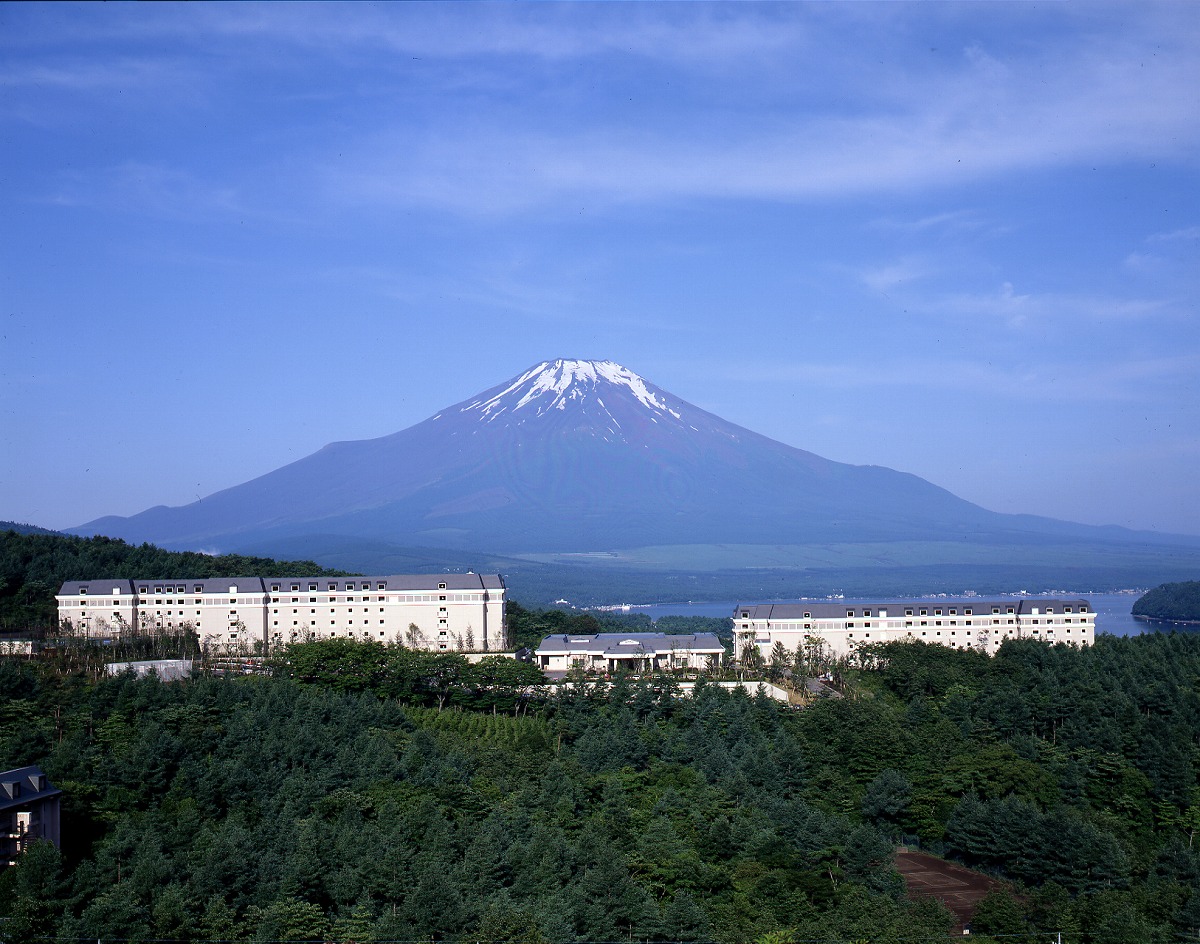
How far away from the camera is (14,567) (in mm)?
29344

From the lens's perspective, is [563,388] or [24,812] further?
[563,388]

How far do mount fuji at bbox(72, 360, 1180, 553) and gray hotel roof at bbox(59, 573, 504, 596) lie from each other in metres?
61.7

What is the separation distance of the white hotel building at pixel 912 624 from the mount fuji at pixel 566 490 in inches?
2492

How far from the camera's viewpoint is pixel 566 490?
104 metres

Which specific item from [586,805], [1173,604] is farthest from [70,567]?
[1173,604]

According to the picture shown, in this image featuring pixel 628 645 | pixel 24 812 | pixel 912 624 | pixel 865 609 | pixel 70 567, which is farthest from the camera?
pixel 70 567

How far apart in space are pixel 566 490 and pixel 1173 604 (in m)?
56.7

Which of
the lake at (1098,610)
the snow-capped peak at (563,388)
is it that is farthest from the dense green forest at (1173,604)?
the snow-capped peak at (563,388)

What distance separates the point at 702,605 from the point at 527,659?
41.6 metres

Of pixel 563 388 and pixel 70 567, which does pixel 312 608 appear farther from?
pixel 563 388

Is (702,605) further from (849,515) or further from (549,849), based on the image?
(549,849)

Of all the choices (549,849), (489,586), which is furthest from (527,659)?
(549,849)

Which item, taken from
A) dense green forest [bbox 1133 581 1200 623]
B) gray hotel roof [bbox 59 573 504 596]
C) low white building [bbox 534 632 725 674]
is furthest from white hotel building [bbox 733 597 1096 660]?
dense green forest [bbox 1133 581 1200 623]

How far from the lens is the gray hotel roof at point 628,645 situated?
2708cm
